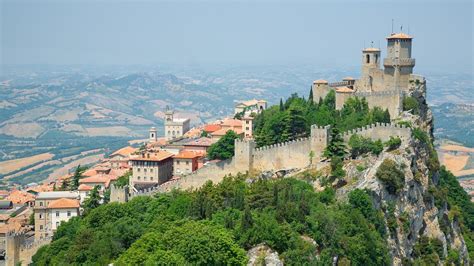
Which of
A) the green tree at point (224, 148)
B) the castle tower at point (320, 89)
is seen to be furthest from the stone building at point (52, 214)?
the castle tower at point (320, 89)

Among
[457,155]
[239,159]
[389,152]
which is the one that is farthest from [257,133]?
[457,155]

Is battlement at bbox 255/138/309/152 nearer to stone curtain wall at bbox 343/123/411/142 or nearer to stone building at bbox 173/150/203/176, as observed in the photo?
stone curtain wall at bbox 343/123/411/142

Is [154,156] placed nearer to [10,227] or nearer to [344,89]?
[10,227]

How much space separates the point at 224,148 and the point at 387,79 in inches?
588

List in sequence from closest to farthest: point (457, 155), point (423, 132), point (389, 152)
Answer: point (389, 152) < point (423, 132) < point (457, 155)

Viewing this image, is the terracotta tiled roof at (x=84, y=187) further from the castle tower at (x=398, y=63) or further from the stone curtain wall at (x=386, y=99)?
the castle tower at (x=398, y=63)

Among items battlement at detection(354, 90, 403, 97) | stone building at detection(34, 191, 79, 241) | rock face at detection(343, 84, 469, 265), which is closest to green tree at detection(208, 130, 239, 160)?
rock face at detection(343, 84, 469, 265)

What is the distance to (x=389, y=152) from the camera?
53.7 m

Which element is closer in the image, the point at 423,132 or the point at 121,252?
the point at 121,252

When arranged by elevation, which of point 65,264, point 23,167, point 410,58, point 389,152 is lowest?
point 23,167

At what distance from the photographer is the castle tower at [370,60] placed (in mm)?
64000

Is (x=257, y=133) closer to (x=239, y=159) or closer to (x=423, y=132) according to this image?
(x=239, y=159)

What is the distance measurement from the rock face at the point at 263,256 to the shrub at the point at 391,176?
39.6ft

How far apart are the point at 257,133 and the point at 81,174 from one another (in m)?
22.3
